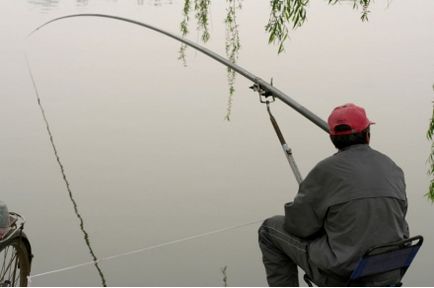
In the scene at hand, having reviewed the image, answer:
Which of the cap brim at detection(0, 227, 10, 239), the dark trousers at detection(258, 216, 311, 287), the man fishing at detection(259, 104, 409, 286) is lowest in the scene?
the dark trousers at detection(258, 216, 311, 287)

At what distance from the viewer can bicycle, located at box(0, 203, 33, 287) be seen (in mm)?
2303

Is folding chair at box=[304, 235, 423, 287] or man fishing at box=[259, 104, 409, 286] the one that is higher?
man fishing at box=[259, 104, 409, 286]

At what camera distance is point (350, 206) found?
78.5 inches

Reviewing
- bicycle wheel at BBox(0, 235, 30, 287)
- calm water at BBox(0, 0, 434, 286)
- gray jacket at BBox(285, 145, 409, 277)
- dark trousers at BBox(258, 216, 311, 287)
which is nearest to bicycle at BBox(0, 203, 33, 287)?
bicycle wheel at BBox(0, 235, 30, 287)

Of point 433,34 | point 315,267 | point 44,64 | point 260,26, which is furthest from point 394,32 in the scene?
point 315,267

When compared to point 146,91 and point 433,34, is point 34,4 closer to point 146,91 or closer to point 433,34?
point 146,91

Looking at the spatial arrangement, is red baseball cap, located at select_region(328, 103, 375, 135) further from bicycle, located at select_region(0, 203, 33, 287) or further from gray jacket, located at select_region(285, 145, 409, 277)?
bicycle, located at select_region(0, 203, 33, 287)

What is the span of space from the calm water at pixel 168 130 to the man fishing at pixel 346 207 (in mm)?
3334

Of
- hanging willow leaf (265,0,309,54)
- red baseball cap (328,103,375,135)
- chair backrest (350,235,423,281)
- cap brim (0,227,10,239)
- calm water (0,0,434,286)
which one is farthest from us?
calm water (0,0,434,286)

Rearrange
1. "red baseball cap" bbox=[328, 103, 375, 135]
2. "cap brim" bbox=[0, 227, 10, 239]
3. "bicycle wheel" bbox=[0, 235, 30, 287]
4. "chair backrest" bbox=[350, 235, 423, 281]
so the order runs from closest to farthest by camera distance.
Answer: "chair backrest" bbox=[350, 235, 423, 281] → "red baseball cap" bbox=[328, 103, 375, 135] → "cap brim" bbox=[0, 227, 10, 239] → "bicycle wheel" bbox=[0, 235, 30, 287]

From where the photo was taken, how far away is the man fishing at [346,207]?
6.51ft

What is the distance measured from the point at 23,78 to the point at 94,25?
4.87 meters

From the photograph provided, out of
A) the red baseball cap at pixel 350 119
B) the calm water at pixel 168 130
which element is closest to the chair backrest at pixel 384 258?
the red baseball cap at pixel 350 119

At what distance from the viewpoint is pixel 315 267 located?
216 cm
